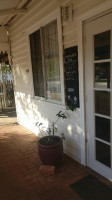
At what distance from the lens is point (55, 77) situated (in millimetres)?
3016

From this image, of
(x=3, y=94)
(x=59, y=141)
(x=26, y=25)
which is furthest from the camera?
(x=3, y=94)

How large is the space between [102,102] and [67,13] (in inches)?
55.8

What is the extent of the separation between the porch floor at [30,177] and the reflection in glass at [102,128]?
1.95 feet

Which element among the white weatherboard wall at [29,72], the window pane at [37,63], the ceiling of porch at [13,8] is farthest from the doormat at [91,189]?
the ceiling of porch at [13,8]

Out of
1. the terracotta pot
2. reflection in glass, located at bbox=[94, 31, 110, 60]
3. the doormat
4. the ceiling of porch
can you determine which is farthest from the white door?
the ceiling of porch

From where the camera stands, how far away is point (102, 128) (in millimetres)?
2240

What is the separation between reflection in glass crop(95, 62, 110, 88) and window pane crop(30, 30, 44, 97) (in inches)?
61.6

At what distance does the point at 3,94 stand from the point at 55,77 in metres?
4.63

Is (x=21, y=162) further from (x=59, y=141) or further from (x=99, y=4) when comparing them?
(x=99, y=4)

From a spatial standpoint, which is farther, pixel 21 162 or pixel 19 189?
pixel 21 162

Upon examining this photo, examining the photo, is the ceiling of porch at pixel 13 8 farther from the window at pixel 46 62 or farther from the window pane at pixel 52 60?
the window pane at pixel 52 60

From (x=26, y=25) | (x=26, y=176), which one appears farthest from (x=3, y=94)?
(x=26, y=176)

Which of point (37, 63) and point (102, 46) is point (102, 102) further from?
point (37, 63)

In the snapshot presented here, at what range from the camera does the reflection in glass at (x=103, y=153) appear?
2.23 metres
